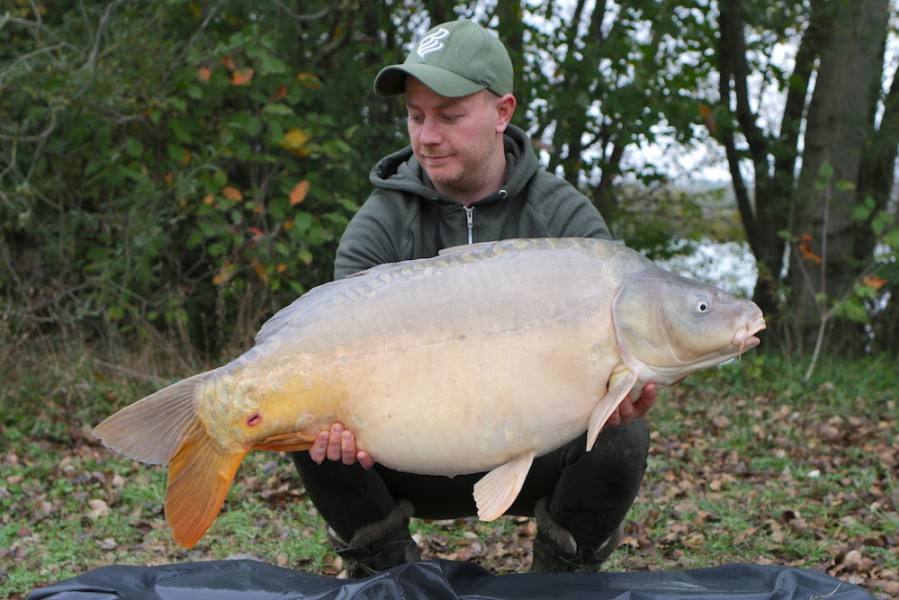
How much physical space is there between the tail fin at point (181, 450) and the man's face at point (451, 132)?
2.33 ft

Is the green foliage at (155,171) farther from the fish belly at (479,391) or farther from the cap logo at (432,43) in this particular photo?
the fish belly at (479,391)

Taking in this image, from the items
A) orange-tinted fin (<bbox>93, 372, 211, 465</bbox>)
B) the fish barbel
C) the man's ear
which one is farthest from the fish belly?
the man's ear

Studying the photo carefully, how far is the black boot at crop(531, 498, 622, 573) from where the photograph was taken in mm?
2268

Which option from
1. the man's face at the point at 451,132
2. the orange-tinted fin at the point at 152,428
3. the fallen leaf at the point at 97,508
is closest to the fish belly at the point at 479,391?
the orange-tinted fin at the point at 152,428

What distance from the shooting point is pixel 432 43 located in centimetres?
229

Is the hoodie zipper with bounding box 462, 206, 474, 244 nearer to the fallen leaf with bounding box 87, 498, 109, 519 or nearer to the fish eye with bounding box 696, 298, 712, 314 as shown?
the fish eye with bounding box 696, 298, 712, 314

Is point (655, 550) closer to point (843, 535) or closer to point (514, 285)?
point (843, 535)

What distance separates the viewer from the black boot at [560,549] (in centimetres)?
227

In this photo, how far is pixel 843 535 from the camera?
2980 mm

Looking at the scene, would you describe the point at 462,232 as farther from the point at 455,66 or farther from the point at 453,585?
the point at 453,585

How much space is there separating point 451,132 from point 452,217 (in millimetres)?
221

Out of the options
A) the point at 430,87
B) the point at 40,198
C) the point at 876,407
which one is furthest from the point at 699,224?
the point at 430,87

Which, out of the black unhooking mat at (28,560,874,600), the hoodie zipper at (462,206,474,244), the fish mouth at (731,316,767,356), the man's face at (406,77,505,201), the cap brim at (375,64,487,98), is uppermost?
the cap brim at (375,64,487,98)

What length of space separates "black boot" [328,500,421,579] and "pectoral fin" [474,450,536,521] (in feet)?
1.52
